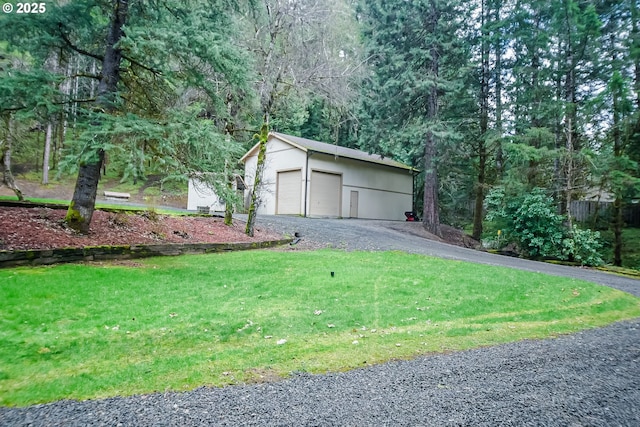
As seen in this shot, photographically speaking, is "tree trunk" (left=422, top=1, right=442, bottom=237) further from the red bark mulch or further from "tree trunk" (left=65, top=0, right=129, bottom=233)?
"tree trunk" (left=65, top=0, right=129, bottom=233)

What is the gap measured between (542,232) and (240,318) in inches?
452

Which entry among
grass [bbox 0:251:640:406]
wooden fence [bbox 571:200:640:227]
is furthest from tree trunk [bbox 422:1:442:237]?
grass [bbox 0:251:640:406]

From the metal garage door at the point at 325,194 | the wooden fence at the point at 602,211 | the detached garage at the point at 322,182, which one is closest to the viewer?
the wooden fence at the point at 602,211

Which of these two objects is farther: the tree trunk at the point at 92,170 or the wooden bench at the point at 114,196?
the wooden bench at the point at 114,196

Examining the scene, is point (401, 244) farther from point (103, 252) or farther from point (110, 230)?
point (103, 252)

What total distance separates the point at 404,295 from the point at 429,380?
9.63 feet

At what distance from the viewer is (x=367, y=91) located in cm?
1656

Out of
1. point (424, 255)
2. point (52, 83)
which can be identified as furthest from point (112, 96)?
point (424, 255)

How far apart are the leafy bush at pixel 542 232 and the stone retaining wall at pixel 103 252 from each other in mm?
9234

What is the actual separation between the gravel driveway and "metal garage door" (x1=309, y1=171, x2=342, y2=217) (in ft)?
51.7

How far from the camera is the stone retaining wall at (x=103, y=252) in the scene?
5988mm

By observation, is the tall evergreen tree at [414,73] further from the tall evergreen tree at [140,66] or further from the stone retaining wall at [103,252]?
the stone retaining wall at [103,252]

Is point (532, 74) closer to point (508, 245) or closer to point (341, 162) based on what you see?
point (508, 245)
